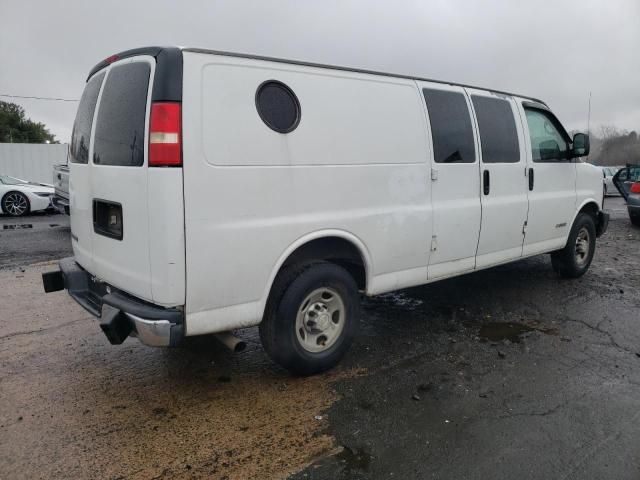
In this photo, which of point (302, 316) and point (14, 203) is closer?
point (302, 316)

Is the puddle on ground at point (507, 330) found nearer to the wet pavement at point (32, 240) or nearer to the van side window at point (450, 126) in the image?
the van side window at point (450, 126)

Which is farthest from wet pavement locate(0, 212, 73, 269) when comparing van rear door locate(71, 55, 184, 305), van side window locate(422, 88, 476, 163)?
van side window locate(422, 88, 476, 163)

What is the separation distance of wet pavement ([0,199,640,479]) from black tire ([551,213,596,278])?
1.17 metres

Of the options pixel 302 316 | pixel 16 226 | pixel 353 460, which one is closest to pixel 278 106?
pixel 302 316

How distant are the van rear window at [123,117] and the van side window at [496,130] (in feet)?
10.2

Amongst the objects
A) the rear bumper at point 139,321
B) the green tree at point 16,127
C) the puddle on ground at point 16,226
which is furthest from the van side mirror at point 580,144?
the green tree at point 16,127

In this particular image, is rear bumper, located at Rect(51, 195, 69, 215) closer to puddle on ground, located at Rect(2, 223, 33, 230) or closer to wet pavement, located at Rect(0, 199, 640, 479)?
puddle on ground, located at Rect(2, 223, 33, 230)

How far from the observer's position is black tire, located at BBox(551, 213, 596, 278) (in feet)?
20.9

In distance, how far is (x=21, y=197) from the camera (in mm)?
13602

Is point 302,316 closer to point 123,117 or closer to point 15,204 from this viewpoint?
point 123,117

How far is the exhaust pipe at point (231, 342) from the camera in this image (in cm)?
337

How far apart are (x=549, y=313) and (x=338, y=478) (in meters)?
3.55

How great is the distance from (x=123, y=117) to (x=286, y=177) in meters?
1.10

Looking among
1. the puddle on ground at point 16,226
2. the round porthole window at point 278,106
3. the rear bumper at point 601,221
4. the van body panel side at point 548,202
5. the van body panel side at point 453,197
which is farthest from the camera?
the puddle on ground at point 16,226
